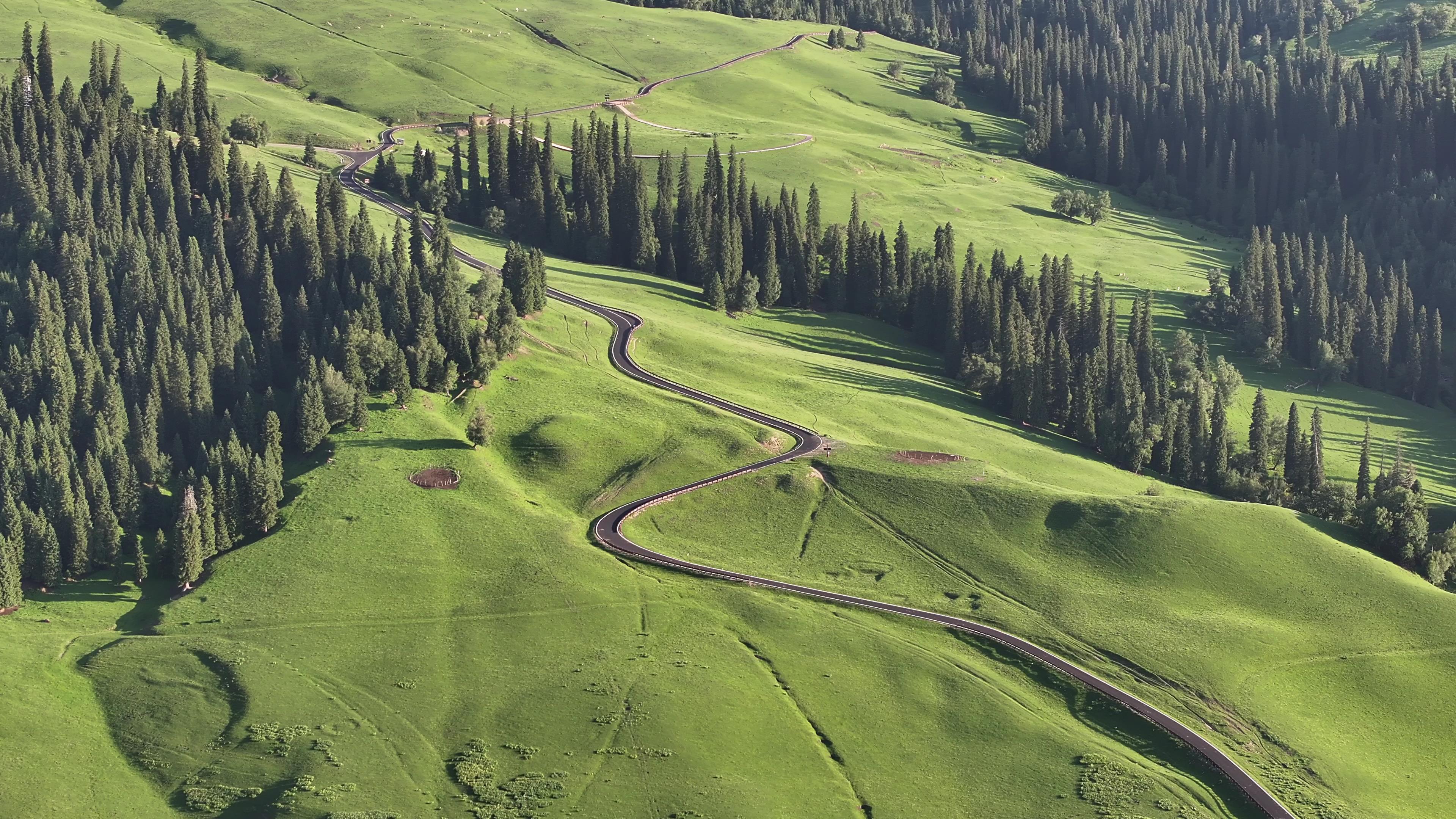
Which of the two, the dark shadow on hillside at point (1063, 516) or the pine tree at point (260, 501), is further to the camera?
the dark shadow on hillside at point (1063, 516)

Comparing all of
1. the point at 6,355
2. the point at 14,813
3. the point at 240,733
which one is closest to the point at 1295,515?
the point at 240,733

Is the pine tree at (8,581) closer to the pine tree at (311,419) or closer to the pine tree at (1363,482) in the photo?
the pine tree at (311,419)

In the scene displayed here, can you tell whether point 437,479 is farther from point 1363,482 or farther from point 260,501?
point 1363,482

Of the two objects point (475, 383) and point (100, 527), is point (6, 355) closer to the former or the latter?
point (100, 527)

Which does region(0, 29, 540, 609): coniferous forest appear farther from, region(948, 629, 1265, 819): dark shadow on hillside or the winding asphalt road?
region(948, 629, 1265, 819): dark shadow on hillside

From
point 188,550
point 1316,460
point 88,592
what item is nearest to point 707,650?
point 188,550

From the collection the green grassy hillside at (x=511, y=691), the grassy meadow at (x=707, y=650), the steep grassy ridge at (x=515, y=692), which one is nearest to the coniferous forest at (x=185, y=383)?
the grassy meadow at (x=707, y=650)
